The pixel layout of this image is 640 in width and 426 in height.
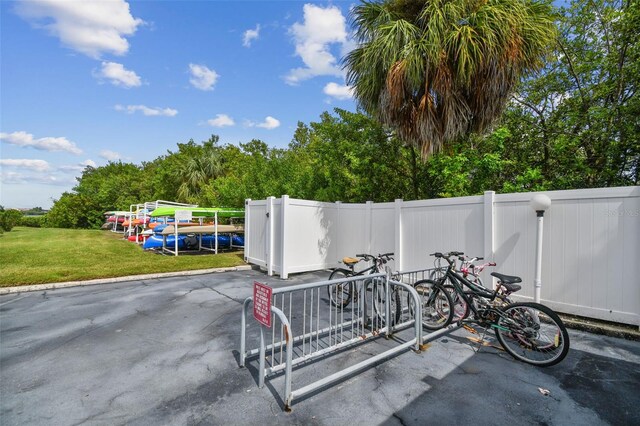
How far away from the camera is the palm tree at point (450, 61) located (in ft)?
19.3

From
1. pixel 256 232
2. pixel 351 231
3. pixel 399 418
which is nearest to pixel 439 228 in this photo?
pixel 351 231

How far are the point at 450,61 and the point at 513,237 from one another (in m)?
3.84

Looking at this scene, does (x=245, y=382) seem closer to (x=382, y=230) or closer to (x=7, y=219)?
(x=382, y=230)

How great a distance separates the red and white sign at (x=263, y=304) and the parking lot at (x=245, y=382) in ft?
2.46

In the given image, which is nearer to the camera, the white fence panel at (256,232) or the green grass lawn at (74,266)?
the green grass lawn at (74,266)

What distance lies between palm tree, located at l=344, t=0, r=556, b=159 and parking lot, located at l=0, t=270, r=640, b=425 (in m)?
4.54

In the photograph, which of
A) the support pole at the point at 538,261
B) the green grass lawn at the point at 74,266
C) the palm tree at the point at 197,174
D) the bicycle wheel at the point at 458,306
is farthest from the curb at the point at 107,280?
the palm tree at the point at 197,174

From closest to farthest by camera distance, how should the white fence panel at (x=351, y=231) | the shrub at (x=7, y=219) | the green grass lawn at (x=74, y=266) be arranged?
the green grass lawn at (x=74, y=266) → the white fence panel at (x=351, y=231) → the shrub at (x=7, y=219)

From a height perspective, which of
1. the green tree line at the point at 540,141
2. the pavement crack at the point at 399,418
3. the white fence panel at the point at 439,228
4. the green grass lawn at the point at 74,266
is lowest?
the pavement crack at the point at 399,418

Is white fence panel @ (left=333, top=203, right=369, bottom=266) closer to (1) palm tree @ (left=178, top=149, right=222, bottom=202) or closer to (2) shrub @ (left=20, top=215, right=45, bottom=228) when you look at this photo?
(1) palm tree @ (left=178, top=149, right=222, bottom=202)

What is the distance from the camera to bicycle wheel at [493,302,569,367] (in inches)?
143

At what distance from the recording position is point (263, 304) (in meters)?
3.09

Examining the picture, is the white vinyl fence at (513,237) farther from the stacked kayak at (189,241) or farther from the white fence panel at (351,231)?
the stacked kayak at (189,241)

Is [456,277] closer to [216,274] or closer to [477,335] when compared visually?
[477,335]
